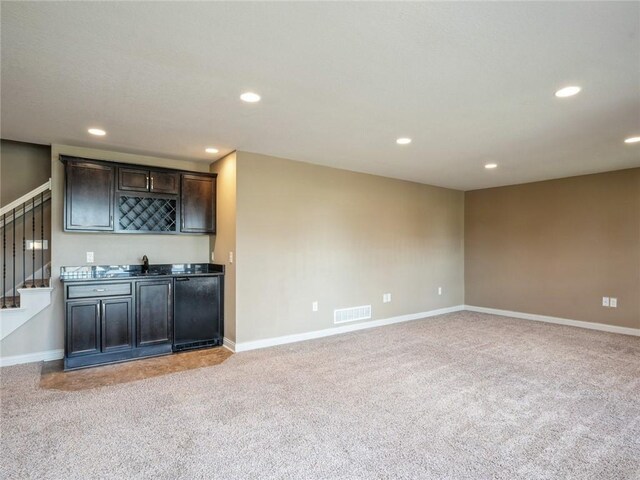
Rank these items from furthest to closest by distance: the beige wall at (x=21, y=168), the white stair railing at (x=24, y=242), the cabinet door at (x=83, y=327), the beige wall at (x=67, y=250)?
the beige wall at (x=21, y=168) < the white stair railing at (x=24, y=242) < the beige wall at (x=67, y=250) < the cabinet door at (x=83, y=327)

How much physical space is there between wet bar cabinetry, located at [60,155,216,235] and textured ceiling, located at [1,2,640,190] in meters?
0.33

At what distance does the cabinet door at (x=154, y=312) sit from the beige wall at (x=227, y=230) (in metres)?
0.68

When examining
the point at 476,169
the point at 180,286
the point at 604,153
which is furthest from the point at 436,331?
the point at 180,286

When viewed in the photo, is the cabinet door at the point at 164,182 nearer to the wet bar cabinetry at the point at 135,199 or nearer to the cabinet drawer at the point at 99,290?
the wet bar cabinetry at the point at 135,199

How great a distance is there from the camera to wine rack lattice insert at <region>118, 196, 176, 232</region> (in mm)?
4383

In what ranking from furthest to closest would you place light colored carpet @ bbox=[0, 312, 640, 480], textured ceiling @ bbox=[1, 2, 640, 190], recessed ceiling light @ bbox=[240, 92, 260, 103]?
recessed ceiling light @ bbox=[240, 92, 260, 103] → light colored carpet @ bbox=[0, 312, 640, 480] → textured ceiling @ bbox=[1, 2, 640, 190]

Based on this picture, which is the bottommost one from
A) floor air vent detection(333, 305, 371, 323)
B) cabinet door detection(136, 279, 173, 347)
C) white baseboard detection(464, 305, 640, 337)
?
white baseboard detection(464, 305, 640, 337)

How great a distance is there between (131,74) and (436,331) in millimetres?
4917

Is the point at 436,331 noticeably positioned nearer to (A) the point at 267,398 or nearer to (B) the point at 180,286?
(A) the point at 267,398

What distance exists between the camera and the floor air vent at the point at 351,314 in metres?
5.27

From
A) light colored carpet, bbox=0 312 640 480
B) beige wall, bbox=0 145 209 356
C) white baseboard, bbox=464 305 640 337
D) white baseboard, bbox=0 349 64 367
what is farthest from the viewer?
white baseboard, bbox=464 305 640 337

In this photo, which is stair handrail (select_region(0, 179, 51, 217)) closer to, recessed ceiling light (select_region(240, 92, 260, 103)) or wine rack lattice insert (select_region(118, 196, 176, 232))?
wine rack lattice insert (select_region(118, 196, 176, 232))

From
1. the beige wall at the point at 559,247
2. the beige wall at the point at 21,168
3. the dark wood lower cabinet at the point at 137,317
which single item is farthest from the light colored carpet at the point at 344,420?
the beige wall at the point at 21,168

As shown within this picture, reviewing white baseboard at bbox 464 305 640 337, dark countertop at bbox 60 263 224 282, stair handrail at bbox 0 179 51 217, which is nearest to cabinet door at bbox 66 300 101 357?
dark countertop at bbox 60 263 224 282
